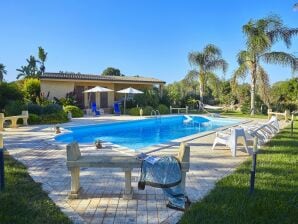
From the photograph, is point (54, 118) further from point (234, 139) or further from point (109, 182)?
point (109, 182)

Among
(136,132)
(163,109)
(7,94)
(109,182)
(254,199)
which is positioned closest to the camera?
(254,199)

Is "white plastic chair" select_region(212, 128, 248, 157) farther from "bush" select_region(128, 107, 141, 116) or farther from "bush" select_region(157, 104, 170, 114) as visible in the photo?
"bush" select_region(157, 104, 170, 114)

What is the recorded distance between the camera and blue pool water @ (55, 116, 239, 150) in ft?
43.1

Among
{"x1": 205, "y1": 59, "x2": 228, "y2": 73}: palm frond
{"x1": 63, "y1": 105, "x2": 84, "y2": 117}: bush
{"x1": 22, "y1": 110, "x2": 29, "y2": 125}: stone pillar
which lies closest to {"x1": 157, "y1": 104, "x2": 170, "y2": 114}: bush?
{"x1": 63, "y1": 105, "x2": 84, "y2": 117}: bush

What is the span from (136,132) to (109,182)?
412 inches

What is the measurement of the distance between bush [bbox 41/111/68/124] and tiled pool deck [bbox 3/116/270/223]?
22.0ft

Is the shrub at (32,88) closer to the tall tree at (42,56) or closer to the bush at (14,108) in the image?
the bush at (14,108)

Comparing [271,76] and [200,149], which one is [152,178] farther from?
[271,76]

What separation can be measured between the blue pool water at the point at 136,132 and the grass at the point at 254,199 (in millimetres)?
4740

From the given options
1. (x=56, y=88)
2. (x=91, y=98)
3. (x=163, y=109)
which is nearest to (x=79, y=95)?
(x=91, y=98)

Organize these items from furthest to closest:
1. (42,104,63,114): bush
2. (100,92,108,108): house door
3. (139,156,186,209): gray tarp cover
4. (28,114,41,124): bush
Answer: (100,92,108,108): house door
(42,104,63,114): bush
(28,114,41,124): bush
(139,156,186,209): gray tarp cover

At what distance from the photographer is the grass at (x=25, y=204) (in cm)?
423

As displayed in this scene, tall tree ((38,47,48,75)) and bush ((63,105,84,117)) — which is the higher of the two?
tall tree ((38,47,48,75))

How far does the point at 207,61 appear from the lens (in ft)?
99.1
